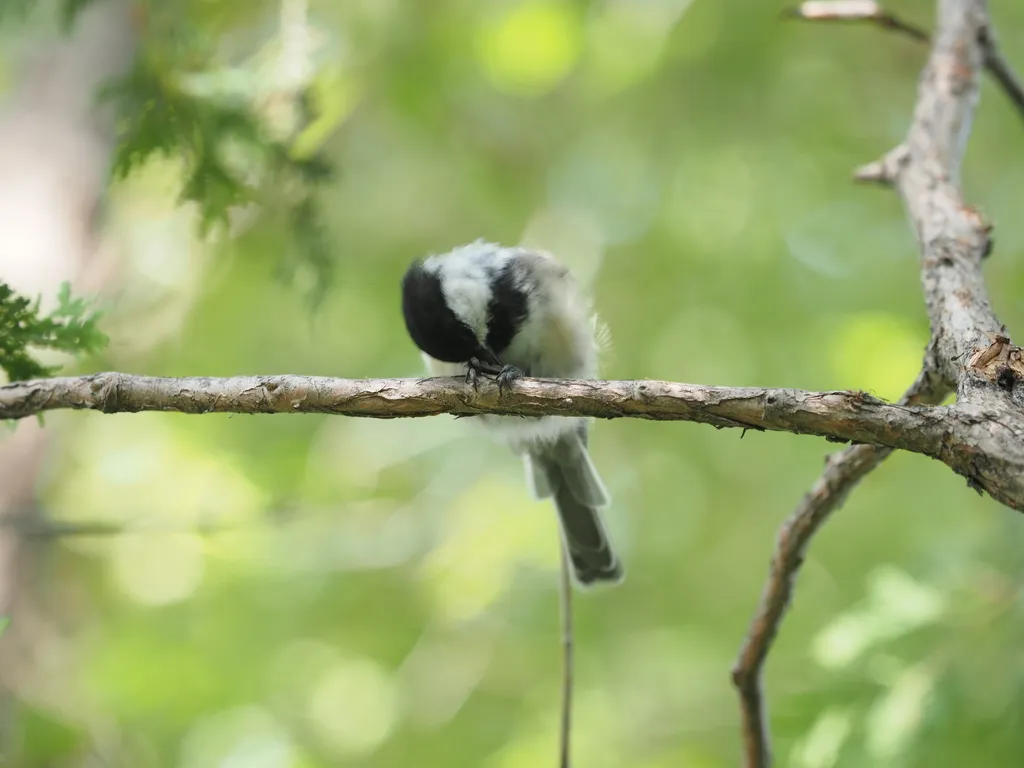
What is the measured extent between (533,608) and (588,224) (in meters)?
2.25

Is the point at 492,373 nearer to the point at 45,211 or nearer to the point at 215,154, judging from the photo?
the point at 215,154

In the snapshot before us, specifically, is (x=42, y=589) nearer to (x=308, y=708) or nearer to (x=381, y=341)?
(x=308, y=708)

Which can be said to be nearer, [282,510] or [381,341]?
[282,510]

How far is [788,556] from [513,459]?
3.00 meters

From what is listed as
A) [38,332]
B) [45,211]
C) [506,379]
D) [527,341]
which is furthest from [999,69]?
[45,211]

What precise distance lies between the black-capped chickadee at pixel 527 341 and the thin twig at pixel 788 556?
77 centimetres

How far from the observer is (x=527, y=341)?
2.93 m

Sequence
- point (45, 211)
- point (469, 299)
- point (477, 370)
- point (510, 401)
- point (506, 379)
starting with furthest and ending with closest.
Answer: point (45, 211) < point (469, 299) < point (477, 370) < point (506, 379) < point (510, 401)

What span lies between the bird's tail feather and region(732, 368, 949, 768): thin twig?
1.14 metres

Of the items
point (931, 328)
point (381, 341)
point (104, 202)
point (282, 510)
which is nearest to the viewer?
point (931, 328)

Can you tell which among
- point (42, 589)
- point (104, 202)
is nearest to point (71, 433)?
point (42, 589)

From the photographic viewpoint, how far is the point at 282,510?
336 centimetres

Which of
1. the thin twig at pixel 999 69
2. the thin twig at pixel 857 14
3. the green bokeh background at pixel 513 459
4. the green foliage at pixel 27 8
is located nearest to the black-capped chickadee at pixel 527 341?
the green bokeh background at pixel 513 459

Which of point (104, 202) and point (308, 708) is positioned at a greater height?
point (104, 202)
